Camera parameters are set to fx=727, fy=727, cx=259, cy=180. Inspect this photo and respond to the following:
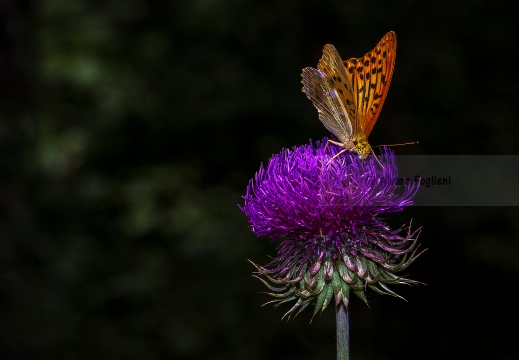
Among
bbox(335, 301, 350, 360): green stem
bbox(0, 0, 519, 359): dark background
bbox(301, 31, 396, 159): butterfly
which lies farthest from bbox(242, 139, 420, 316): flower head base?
bbox(0, 0, 519, 359): dark background

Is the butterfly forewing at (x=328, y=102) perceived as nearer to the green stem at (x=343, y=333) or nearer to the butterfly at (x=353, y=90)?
the butterfly at (x=353, y=90)

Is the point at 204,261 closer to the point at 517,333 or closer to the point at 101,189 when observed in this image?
the point at 101,189

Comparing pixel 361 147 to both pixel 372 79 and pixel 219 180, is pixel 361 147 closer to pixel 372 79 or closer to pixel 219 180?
pixel 372 79

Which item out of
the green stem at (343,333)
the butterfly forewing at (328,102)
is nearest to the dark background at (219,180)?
the butterfly forewing at (328,102)

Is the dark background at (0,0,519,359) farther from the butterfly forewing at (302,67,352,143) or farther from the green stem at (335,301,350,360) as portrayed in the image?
the green stem at (335,301,350,360)

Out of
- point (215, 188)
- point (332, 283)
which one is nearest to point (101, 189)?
point (215, 188)

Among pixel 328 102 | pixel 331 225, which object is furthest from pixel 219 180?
pixel 331 225

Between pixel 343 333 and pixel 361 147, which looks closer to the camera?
pixel 343 333
